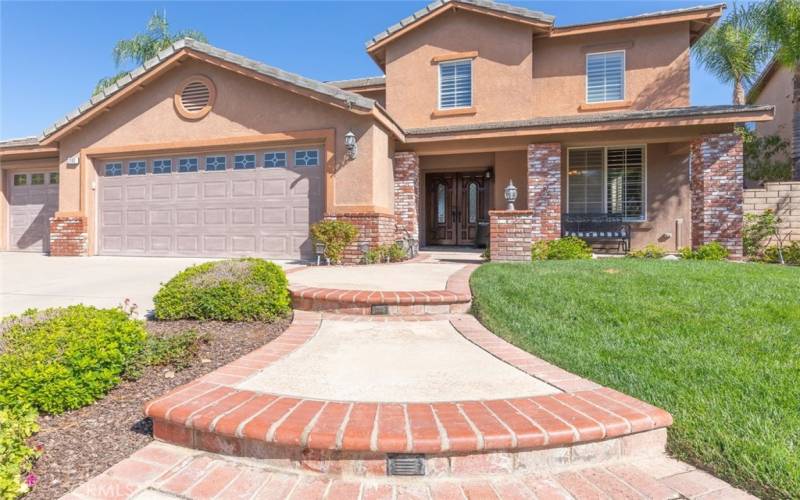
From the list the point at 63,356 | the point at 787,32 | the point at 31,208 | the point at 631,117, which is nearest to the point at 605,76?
the point at 631,117

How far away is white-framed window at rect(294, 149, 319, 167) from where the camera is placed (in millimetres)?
9469

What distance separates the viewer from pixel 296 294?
486cm

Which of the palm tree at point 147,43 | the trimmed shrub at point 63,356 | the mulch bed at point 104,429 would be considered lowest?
the mulch bed at point 104,429

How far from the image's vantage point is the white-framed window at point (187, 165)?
33.8 ft

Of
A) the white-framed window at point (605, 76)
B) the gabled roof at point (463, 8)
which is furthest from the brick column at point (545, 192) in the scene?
the gabled roof at point (463, 8)

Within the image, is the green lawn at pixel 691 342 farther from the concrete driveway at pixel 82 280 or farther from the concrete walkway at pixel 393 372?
the concrete driveway at pixel 82 280

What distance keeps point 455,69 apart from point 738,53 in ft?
40.9

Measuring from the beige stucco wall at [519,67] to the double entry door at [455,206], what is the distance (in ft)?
6.54

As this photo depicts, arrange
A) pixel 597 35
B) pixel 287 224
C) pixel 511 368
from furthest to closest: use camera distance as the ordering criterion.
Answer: pixel 597 35
pixel 287 224
pixel 511 368

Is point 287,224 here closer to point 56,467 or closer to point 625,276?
point 625,276

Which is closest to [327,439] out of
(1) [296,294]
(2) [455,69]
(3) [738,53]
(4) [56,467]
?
(4) [56,467]

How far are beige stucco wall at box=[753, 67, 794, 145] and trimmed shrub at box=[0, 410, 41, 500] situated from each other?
21576 mm

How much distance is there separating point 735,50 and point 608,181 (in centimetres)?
1043

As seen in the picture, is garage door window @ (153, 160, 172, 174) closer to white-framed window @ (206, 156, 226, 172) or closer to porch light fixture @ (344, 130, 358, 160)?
white-framed window @ (206, 156, 226, 172)
